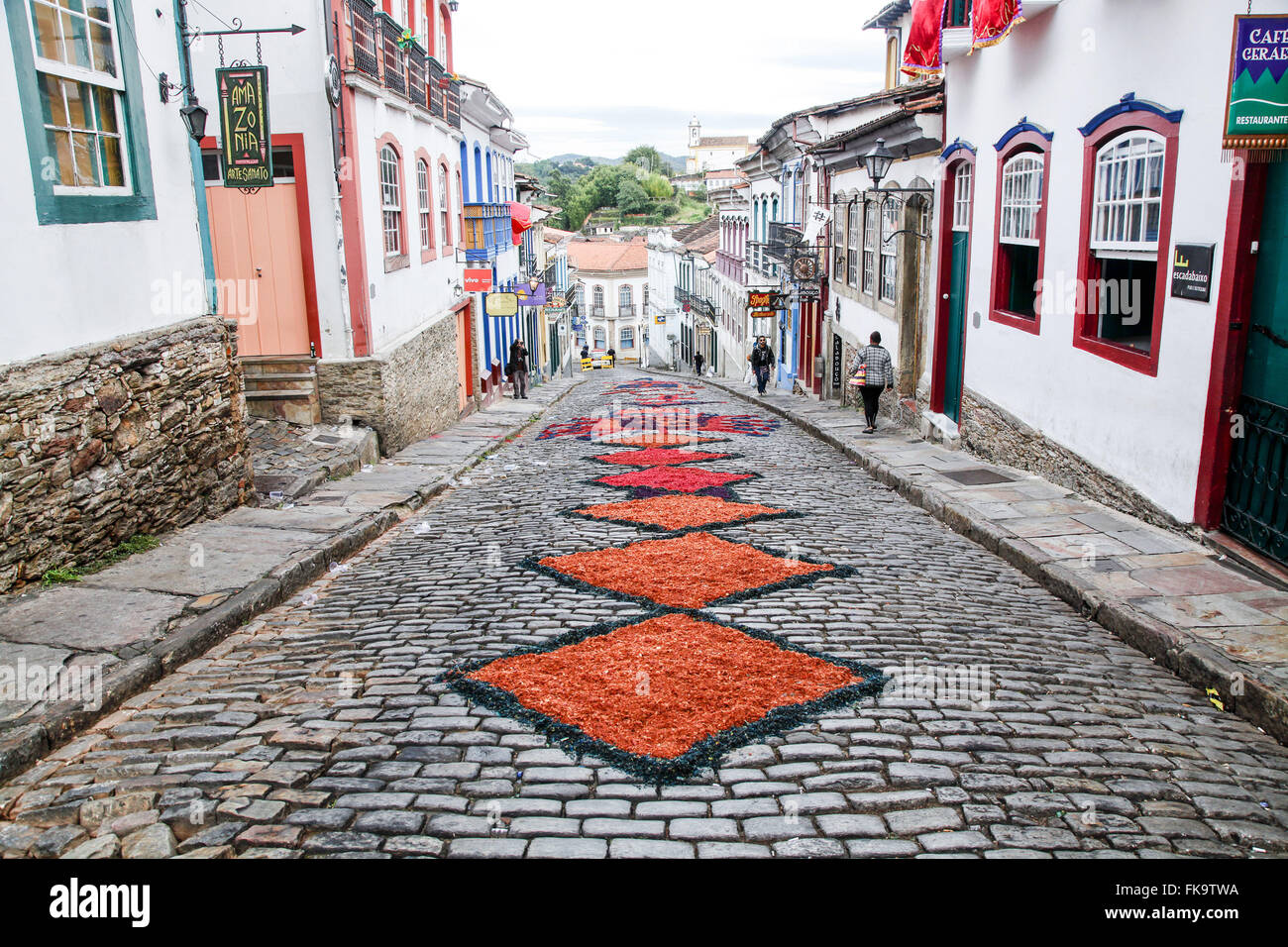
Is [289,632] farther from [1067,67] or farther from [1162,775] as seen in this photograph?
[1067,67]

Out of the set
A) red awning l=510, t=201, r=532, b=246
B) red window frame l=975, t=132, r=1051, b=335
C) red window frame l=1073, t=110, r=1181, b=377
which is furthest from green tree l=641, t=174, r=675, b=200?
red window frame l=1073, t=110, r=1181, b=377

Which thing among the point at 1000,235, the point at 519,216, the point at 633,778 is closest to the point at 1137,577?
the point at 633,778

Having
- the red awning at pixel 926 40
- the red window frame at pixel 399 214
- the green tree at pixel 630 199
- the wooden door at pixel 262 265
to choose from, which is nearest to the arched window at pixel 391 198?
the red window frame at pixel 399 214

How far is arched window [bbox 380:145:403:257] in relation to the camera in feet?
45.5

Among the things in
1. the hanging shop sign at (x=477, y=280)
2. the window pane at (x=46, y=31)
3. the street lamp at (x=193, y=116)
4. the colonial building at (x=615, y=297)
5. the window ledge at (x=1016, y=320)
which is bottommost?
the colonial building at (x=615, y=297)

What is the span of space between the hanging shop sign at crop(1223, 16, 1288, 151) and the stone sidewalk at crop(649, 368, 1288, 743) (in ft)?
9.38

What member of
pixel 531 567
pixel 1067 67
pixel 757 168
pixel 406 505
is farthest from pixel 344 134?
pixel 757 168

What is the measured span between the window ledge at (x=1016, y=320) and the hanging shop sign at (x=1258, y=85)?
442 cm

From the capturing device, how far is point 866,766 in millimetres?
4168

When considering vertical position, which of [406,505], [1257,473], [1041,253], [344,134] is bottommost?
[406,505]

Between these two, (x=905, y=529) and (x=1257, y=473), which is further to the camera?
(x=905, y=529)

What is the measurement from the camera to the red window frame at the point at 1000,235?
10.3 metres

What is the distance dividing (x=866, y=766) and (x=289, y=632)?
12.6 feet

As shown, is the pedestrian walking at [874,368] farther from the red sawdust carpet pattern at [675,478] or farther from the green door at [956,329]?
the red sawdust carpet pattern at [675,478]
